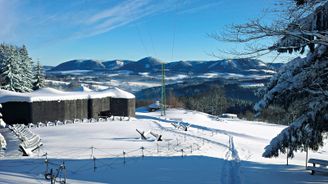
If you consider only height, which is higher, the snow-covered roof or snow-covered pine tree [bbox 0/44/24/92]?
snow-covered pine tree [bbox 0/44/24/92]

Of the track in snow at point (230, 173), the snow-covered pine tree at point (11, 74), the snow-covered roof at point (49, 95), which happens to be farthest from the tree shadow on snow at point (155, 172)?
the snow-covered pine tree at point (11, 74)

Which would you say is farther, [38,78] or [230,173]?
[38,78]

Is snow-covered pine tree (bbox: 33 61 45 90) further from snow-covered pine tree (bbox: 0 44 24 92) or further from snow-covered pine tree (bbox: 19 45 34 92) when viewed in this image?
snow-covered pine tree (bbox: 0 44 24 92)

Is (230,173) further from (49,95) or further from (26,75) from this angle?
(26,75)

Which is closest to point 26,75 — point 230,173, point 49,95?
point 49,95

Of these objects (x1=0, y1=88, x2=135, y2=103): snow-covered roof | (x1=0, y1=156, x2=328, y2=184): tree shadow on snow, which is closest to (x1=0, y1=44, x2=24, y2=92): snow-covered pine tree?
(x1=0, y1=88, x2=135, y2=103): snow-covered roof

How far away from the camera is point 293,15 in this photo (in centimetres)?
841

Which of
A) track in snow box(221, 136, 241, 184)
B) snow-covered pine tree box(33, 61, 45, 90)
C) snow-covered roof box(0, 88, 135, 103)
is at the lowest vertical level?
track in snow box(221, 136, 241, 184)

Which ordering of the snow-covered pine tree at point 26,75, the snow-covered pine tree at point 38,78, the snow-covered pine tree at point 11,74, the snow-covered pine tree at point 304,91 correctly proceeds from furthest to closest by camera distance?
the snow-covered pine tree at point 38,78, the snow-covered pine tree at point 26,75, the snow-covered pine tree at point 11,74, the snow-covered pine tree at point 304,91


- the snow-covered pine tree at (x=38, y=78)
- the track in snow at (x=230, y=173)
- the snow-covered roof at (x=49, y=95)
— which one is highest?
the snow-covered pine tree at (x=38, y=78)

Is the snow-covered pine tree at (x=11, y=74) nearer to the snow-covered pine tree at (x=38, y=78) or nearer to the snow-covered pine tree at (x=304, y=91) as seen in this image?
the snow-covered pine tree at (x=38, y=78)

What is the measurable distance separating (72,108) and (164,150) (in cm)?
2082

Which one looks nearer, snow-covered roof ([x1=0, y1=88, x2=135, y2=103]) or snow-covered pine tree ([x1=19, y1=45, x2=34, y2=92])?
snow-covered roof ([x1=0, y1=88, x2=135, y2=103])

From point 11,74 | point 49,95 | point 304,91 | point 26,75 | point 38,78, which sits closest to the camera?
point 304,91
